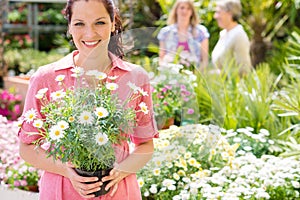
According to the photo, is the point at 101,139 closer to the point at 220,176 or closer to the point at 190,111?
the point at 190,111

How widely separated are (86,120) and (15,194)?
74.3 inches

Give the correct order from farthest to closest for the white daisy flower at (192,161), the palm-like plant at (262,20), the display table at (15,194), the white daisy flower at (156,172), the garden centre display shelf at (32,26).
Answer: the garden centre display shelf at (32,26) < the palm-like plant at (262,20) < the display table at (15,194) < the white daisy flower at (192,161) < the white daisy flower at (156,172)

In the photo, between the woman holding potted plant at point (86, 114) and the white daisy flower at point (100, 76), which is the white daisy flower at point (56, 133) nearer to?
the woman holding potted plant at point (86, 114)

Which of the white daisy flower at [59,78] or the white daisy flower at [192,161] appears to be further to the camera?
the white daisy flower at [192,161]

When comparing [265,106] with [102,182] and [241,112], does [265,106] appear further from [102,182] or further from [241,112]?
[102,182]

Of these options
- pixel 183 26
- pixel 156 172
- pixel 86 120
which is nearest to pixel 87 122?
pixel 86 120

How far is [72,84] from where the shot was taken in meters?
2.03

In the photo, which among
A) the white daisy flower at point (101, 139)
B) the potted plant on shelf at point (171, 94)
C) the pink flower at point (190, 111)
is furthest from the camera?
the potted plant on shelf at point (171, 94)

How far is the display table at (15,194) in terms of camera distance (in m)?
3.58

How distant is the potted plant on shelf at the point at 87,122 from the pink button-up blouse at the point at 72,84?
0.02 meters

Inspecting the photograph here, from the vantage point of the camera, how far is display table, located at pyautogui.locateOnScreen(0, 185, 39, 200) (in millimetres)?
3582

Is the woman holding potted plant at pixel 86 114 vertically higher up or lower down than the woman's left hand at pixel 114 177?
higher up

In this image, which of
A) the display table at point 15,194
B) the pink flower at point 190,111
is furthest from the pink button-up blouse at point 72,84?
the display table at point 15,194

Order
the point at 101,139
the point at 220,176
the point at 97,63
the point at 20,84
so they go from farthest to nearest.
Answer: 1. the point at 20,84
2. the point at 220,176
3. the point at 97,63
4. the point at 101,139
